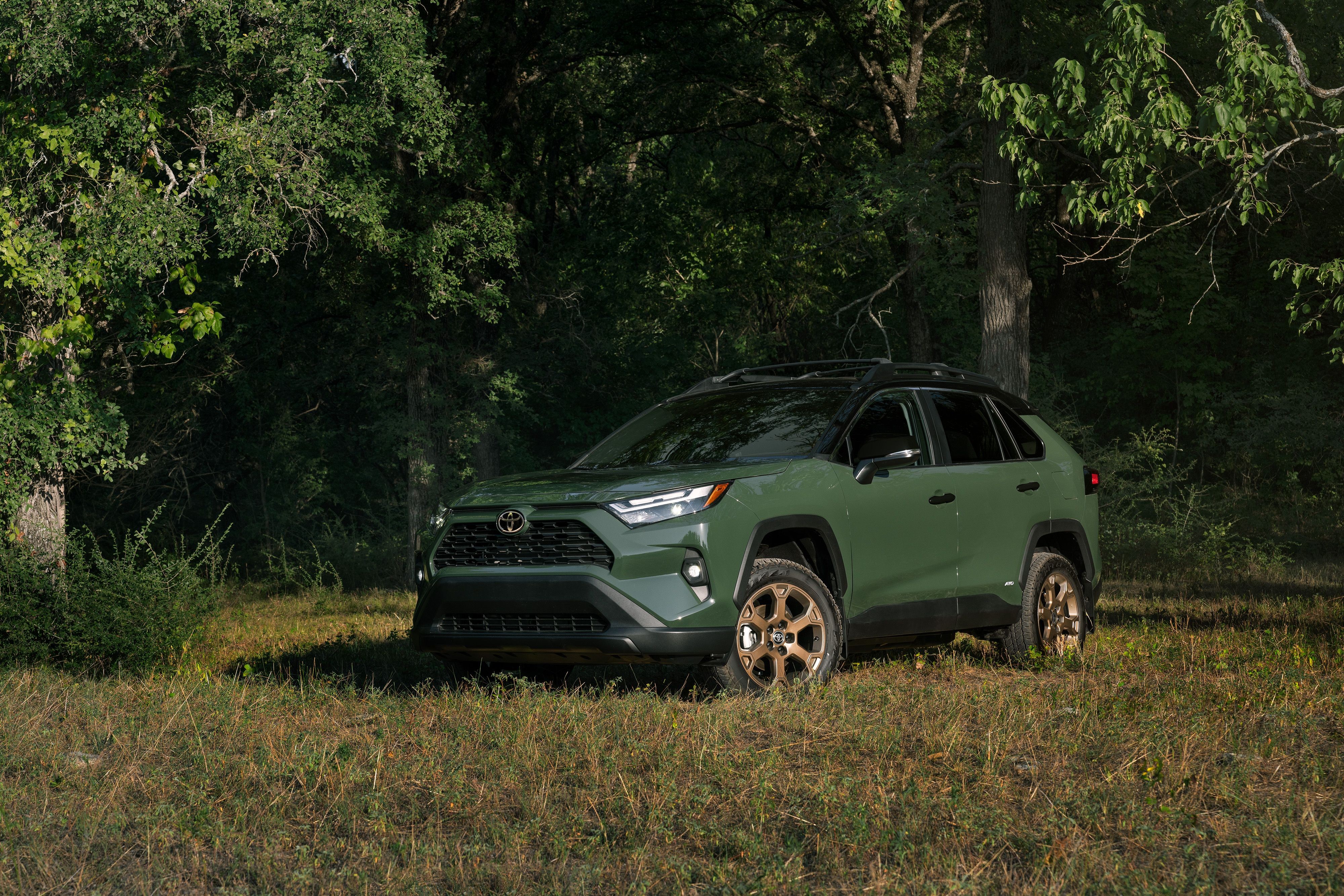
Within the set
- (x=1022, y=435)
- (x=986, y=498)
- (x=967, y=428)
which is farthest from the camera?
(x=1022, y=435)

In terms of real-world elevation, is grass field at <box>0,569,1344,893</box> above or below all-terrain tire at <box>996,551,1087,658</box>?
below

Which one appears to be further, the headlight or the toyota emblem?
the toyota emblem

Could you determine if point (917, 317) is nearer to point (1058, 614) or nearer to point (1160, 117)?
point (1160, 117)

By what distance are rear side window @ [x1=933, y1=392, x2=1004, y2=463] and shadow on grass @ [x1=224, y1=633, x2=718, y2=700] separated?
2307 millimetres

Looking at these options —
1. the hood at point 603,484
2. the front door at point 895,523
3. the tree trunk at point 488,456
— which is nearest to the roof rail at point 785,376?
the front door at point 895,523

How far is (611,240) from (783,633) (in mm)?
17083

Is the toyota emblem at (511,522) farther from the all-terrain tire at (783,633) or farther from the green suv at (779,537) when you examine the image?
the all-terrain tire at (783,633)

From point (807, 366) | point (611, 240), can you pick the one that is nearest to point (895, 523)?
point (807, 366)

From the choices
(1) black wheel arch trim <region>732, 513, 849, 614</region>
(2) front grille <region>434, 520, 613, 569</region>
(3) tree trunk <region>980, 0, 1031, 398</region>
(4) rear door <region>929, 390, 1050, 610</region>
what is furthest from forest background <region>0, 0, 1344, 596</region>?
(2) front grille <region>434, 520, 613, 569</region>

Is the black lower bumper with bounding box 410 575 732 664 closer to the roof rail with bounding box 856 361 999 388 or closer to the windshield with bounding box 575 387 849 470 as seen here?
the windshield with bounding box 575 387 849 470

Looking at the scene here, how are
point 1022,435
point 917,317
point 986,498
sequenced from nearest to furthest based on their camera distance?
point 986,498 < point 1022,435 < point 917,317

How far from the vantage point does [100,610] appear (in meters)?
10.9

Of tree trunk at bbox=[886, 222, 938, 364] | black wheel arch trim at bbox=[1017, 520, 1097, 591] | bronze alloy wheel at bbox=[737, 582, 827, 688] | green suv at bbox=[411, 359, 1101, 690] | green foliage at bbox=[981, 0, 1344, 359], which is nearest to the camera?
green suv at bbox=[411, 359, 1101, 690]

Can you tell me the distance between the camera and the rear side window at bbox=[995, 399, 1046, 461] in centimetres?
901
